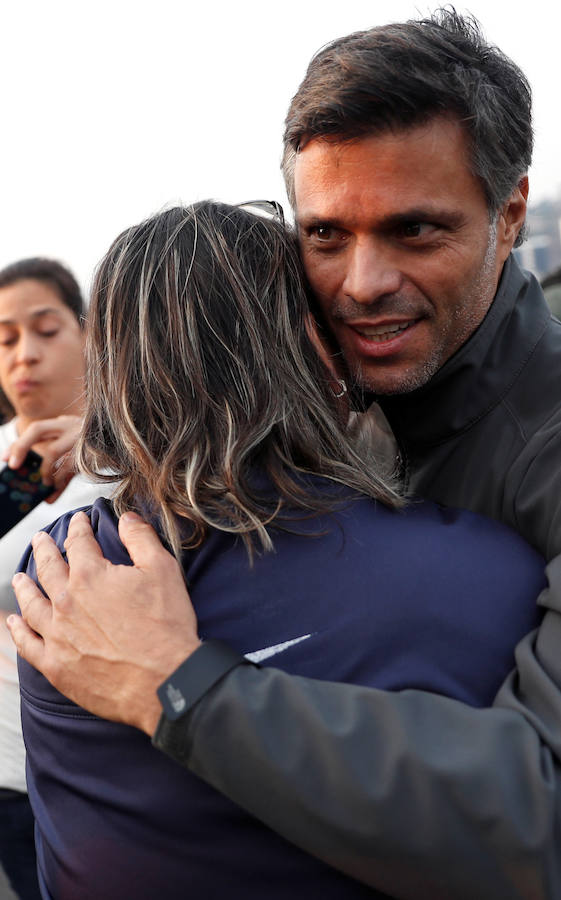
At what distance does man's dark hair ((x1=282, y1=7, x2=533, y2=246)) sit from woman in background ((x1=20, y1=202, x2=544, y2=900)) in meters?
0.40

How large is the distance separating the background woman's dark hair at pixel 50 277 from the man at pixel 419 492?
5.99ft

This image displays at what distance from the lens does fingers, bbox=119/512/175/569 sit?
1.47 metres

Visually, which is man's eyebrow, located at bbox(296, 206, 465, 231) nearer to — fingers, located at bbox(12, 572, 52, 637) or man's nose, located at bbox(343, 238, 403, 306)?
man's nose, located at bbox(343, 238, 403, 306)

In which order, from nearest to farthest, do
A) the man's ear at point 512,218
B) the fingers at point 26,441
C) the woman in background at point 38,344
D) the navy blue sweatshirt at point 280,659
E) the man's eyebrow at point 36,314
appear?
the navy blue sweatshirt at point 280,659, the man's ear at point 512,218, the fingers at point 26,441, the woman in background at point 38,344, the man's eyebrow at point 36,314

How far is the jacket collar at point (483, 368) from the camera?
2031 mm

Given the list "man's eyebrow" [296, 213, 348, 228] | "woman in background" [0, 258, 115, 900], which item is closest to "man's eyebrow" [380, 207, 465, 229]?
"man's eyebrow" [296, 213, 348, 228]

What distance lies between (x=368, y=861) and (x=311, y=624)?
34 cm

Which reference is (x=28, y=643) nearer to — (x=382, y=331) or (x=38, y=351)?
(x=382, y=331)

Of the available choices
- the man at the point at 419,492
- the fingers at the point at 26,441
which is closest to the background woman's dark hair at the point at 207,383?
the man at the point at 419,492

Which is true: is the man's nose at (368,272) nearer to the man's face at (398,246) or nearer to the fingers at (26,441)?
the man's face at (398,246)

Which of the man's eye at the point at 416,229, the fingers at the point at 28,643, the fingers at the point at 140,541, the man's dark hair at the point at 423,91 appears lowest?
the fingers at the point at 28,643

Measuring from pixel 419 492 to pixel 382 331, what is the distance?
0.40 meters

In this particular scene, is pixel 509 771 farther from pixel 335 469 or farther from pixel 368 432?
pixel 368 432

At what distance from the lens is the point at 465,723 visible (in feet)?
4.25
